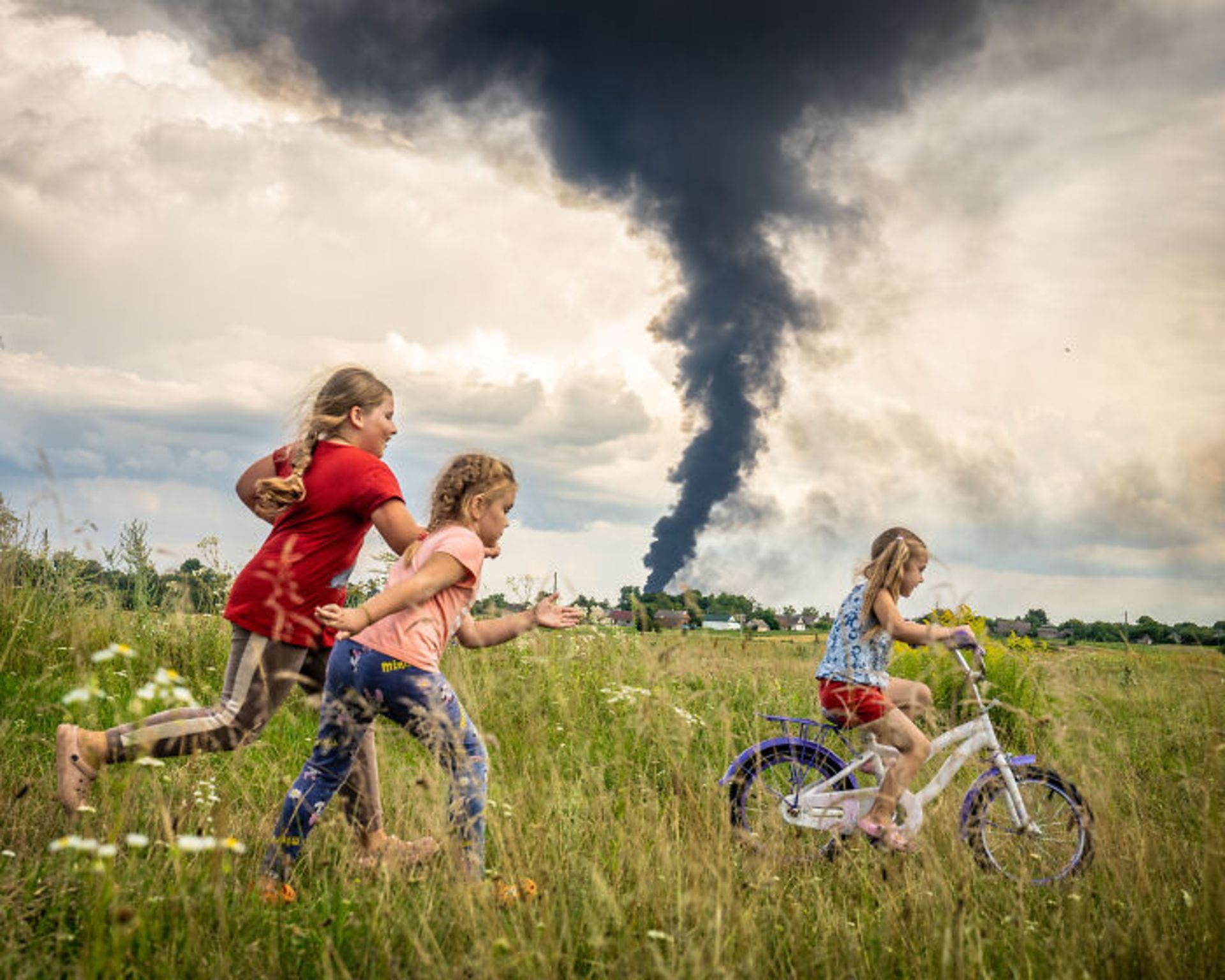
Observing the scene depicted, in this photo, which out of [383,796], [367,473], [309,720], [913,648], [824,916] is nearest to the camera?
[824,916]

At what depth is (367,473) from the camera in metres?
3.78

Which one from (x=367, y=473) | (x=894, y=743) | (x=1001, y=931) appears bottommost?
(x=1001, y=931)

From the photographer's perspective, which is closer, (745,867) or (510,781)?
(745,867)

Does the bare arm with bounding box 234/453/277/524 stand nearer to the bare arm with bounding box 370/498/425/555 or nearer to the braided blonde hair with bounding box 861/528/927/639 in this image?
the bare arm with bounding box 370/498/425/555

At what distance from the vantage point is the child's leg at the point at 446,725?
3391 mm


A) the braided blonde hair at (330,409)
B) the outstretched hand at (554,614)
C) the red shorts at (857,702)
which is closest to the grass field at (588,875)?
the outstretched hand at (554,614)

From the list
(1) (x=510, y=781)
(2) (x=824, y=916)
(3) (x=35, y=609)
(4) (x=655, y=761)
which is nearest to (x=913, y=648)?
(4) (x=655, y=761)

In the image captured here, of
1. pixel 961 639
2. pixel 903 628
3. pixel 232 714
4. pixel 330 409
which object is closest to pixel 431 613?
pixel 232 714

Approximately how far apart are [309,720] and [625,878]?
10.9ft

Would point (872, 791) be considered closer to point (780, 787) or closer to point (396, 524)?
point (780, 787)

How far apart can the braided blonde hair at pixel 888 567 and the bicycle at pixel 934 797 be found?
45 cm

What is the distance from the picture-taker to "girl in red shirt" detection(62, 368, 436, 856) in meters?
3.68

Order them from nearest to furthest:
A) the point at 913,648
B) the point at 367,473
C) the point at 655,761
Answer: the point at 367,473
the point at 655,761
the point at 913,648

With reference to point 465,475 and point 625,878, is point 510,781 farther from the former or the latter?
point 465,475
